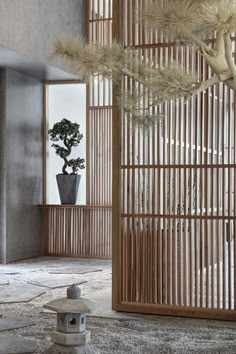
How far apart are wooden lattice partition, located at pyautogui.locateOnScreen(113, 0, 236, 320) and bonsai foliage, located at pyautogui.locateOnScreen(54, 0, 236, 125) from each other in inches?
17.6

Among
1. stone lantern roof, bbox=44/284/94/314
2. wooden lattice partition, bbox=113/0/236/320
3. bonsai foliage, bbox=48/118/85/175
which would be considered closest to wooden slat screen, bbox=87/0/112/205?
A: bonsai foliage, bbox=48/118/85/175

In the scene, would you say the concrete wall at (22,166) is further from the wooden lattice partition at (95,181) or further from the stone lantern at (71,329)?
the stone lantern at (71,329)

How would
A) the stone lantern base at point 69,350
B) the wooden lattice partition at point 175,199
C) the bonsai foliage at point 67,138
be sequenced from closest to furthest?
the stone lantern base at point 69,350
the wooden lattice partition at point 175,199
the bonsai foliage at point 67,138

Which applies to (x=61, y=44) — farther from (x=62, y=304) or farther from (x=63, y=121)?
(x=63, y=121)

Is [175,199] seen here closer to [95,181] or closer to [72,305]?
[72,305]

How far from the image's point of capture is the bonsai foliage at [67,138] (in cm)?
820

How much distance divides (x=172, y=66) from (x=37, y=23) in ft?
12.8

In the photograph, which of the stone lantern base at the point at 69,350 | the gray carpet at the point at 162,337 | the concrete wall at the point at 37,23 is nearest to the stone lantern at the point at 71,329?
the stone lantern base at the point at 69,350

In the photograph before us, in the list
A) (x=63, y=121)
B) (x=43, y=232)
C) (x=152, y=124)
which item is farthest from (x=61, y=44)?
(x=43, y=232)

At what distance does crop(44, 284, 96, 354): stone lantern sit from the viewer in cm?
329

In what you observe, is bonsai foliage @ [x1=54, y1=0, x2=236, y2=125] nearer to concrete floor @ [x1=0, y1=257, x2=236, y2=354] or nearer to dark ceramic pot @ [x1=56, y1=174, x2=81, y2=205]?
concrete floor @ [x1=0, y1=257, x2=236, y2=354]

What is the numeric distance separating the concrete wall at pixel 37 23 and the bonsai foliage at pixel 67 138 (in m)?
0.83

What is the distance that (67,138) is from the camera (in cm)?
825

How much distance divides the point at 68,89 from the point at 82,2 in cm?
117
